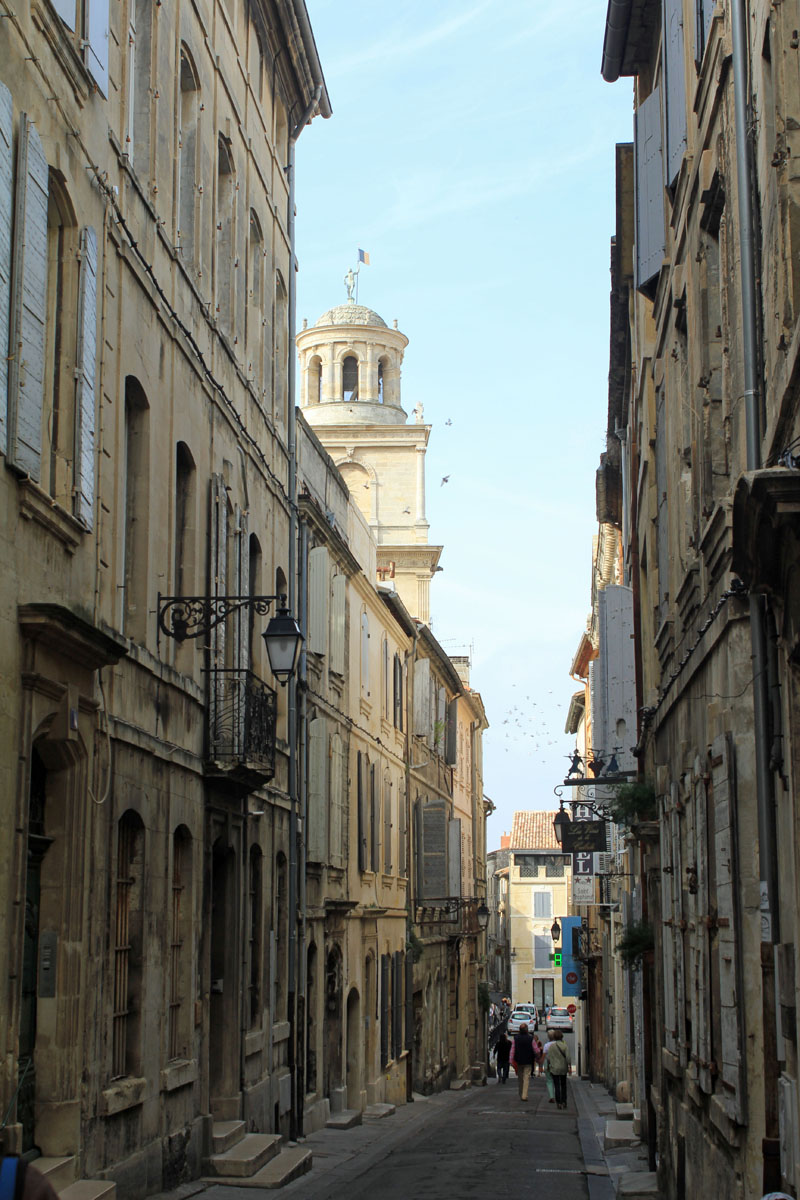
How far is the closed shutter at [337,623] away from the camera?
25328 millimetres

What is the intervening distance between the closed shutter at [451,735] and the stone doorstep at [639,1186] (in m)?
27.8

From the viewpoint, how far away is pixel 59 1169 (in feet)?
32.8

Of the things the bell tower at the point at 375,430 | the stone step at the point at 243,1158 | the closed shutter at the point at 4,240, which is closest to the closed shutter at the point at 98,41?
the closed shutter at the point at 4,240

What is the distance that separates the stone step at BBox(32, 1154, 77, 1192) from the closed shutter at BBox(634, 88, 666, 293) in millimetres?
8637

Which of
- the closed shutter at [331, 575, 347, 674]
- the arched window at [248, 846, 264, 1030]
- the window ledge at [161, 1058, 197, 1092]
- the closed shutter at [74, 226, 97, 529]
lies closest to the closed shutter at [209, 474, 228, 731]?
the arched window at [248, 846, 264, 1030]

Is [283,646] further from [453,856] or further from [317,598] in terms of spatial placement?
[453,856]

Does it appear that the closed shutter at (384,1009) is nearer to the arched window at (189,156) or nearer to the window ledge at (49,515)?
the arched window at (189,156)

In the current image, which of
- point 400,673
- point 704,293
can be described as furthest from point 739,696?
point 400,673

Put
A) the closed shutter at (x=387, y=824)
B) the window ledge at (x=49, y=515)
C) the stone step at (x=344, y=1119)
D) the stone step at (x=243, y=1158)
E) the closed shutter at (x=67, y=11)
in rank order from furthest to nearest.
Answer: the closed shutter at (x=387, y=824) → the stone step at (x=344, y=1119) → the stone step at (x=243, y=1158) → the closed shutter at (x=67, y=11) → the window ledge at (x=49, y=515)

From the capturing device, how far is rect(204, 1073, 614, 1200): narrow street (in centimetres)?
1531

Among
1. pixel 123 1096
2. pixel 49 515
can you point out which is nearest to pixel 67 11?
pixel 49 515

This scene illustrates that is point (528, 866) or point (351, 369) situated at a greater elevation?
point (351, 369)

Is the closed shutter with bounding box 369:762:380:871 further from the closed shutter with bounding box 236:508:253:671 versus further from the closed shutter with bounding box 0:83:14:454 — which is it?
the closed shutter with bounding box 0:83:14:454

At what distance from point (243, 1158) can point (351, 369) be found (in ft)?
138
